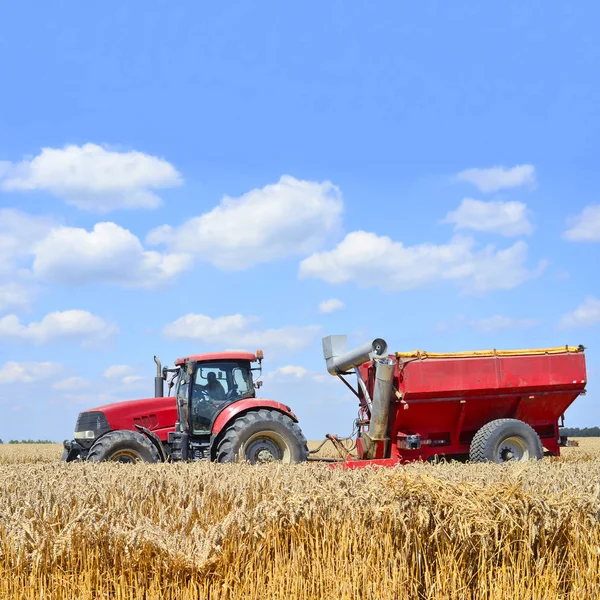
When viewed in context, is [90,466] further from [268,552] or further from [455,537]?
[455,537]

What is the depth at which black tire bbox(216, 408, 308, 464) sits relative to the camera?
35.4ft

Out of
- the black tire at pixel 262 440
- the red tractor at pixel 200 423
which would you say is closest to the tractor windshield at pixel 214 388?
the red tractor at pixel 200 423

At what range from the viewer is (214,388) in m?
11.8

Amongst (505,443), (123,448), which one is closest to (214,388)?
(123,448)

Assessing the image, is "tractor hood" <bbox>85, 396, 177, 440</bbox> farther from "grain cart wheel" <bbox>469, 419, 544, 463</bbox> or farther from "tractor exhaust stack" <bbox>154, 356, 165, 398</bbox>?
"grain cart wheel" <bbox>469, 419, 544, 463</bbox>

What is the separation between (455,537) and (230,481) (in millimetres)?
2015

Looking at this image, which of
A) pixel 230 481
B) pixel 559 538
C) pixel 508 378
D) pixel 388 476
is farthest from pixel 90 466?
pixel 508 378

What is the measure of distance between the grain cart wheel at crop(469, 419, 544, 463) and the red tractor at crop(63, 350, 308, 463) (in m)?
2.85

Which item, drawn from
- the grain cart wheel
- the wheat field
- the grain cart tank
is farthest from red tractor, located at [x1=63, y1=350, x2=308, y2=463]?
the wheat field

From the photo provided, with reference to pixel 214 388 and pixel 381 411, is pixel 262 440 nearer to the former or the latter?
pixel 214 388

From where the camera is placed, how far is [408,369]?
11844 mm

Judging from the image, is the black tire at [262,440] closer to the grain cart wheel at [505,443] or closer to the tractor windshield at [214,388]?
the tractor windshield at [214,388]

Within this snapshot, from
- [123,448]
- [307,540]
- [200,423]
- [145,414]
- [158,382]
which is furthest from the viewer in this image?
[158,382]

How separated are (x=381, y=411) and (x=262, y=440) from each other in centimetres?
207
